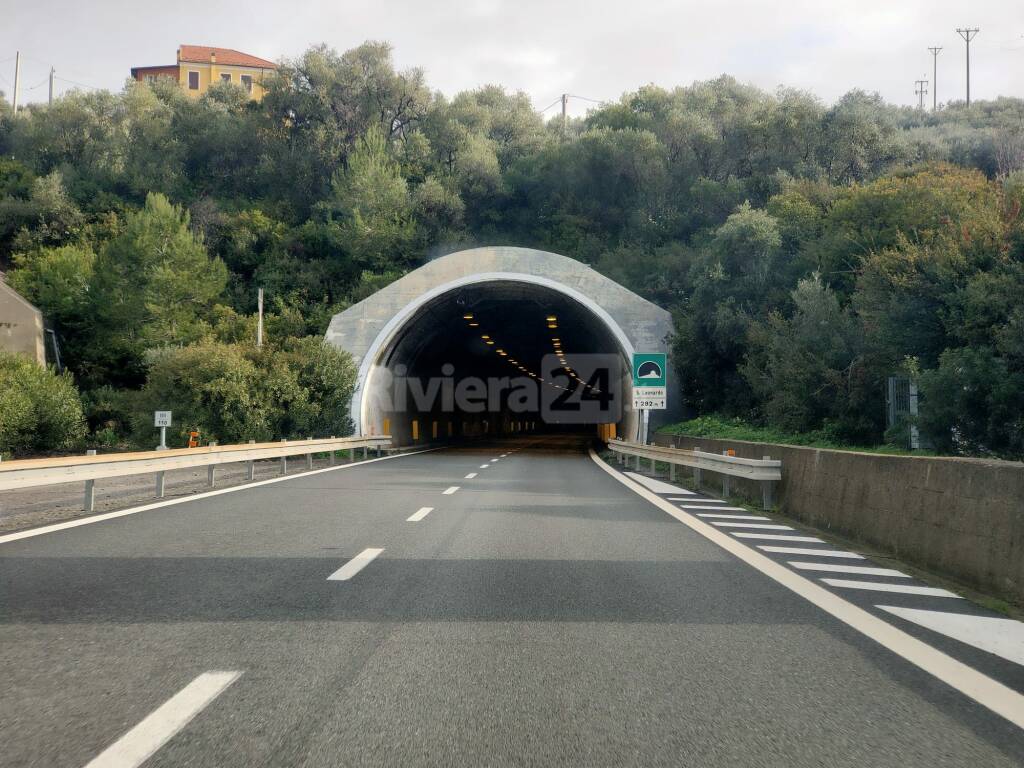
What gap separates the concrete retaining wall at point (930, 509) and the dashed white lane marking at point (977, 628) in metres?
0.75

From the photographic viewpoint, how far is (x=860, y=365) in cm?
2470

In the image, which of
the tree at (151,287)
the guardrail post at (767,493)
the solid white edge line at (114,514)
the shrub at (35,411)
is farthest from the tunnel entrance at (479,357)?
the guardrail post at (767,493)

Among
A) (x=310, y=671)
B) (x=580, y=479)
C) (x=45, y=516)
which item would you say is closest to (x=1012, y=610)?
(x=310, y=671)

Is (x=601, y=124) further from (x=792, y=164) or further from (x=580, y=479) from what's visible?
(x=580, y=479)

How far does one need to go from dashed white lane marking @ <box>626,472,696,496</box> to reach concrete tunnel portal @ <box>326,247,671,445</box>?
611 inches

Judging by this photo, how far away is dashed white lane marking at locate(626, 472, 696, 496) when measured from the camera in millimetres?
17602

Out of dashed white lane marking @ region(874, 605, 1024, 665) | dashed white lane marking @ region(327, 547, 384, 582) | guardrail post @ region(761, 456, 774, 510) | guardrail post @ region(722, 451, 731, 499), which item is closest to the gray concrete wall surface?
guardrail post @ region(722, 451, 731, 499)

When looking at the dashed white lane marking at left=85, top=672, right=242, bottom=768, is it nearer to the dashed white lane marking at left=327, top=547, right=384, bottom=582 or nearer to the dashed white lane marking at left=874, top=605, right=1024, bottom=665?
the dashed white lane marking at left=327, top=547, right=384, bottom=582

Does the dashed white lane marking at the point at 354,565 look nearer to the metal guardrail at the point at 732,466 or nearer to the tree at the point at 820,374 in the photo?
the metal guardrail at the point at 732,466

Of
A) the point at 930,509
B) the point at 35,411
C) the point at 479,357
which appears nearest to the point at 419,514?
the point at 930,509

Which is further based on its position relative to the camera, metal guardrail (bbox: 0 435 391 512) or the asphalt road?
metal guardrail (bbox: 0 435 391 512)

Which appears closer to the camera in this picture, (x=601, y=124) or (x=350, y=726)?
(x=350, y=726)

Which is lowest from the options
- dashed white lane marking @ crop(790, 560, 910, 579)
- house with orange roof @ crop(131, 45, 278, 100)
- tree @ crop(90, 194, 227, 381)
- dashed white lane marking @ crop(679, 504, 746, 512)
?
dashed white lane marking @ crop(679, 504, 746, 512)

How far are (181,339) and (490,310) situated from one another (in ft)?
64.0
